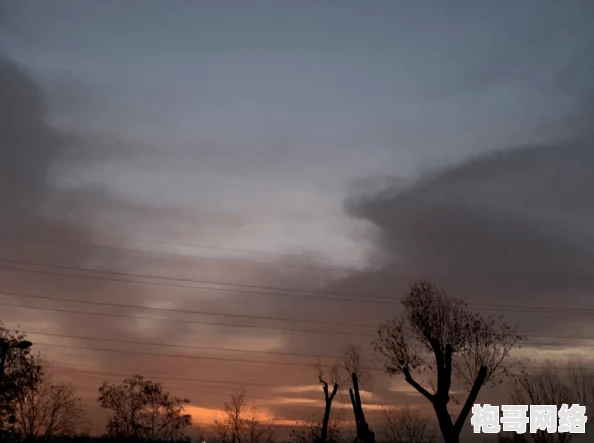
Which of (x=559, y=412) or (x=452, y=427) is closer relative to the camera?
(x=452, y=427)

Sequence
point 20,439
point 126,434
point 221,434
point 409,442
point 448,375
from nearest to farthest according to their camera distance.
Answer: point 448,375
point 20,439
point 409,442
point 126,434
point 221,434

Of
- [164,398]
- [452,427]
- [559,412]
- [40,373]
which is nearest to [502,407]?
[559,412]

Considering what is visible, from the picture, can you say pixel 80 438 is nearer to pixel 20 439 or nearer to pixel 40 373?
pixel 20 439

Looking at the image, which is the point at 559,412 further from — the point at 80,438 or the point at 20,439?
the point at 80,438

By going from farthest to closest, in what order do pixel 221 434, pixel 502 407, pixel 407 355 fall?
pixel 221 434, pixel 502 407, pixel 407 355

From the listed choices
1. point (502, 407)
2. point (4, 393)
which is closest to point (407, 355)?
point (502, 407)

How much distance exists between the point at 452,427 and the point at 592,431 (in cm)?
2156

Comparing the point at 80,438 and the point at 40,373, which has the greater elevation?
the point at 40,373

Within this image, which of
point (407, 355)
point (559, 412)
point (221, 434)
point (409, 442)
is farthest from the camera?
point (221, 434)

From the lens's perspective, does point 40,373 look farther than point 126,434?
No

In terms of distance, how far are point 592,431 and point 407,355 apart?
22160mm

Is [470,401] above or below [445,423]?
above

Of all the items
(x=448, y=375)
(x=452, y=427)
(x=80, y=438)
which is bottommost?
(x=80, y=438)

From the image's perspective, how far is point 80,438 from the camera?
90.2 metres
